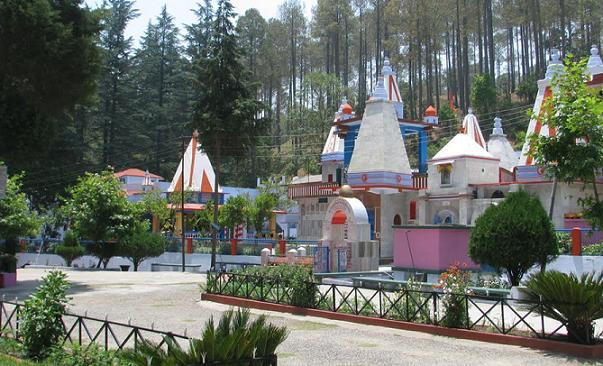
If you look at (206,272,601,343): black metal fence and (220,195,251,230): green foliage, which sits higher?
(220,195,251,230): green foliage

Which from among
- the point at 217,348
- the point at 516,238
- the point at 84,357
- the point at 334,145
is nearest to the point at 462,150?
the point at 334,145

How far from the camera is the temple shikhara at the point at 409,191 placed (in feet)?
75.3

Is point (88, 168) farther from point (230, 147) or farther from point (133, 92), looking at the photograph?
point (230, 147)

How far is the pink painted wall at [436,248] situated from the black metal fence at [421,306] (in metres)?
4.30

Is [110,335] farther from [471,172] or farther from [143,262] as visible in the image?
[143,262]

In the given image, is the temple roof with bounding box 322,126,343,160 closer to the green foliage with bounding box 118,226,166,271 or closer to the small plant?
the green foliage with bounding box 118,226,166,271

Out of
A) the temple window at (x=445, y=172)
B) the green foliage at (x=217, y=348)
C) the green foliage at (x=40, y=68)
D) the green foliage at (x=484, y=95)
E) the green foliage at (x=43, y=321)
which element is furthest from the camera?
the green foliage at (x=484, y=95)

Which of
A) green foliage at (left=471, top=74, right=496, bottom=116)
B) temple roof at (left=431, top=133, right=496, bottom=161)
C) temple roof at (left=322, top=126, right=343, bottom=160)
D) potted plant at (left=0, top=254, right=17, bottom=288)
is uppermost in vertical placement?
green foliage at (left=471, top=74, right=496, bottom=116)

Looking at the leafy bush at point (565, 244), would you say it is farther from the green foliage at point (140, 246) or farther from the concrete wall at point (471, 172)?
the green foliage at point (140, 246)

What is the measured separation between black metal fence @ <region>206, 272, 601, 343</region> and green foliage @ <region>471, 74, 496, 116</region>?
44.7 m

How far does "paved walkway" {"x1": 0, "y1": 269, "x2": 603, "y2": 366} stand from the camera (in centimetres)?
1039

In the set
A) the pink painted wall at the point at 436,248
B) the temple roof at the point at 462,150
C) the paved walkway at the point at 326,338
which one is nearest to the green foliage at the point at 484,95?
the temple roof at the point at 462,150

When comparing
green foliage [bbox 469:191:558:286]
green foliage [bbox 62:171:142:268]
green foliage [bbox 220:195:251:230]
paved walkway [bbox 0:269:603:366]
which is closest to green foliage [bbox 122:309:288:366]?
paved walkway [bbox 0:269:603:366]

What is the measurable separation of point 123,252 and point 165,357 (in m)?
31.1
